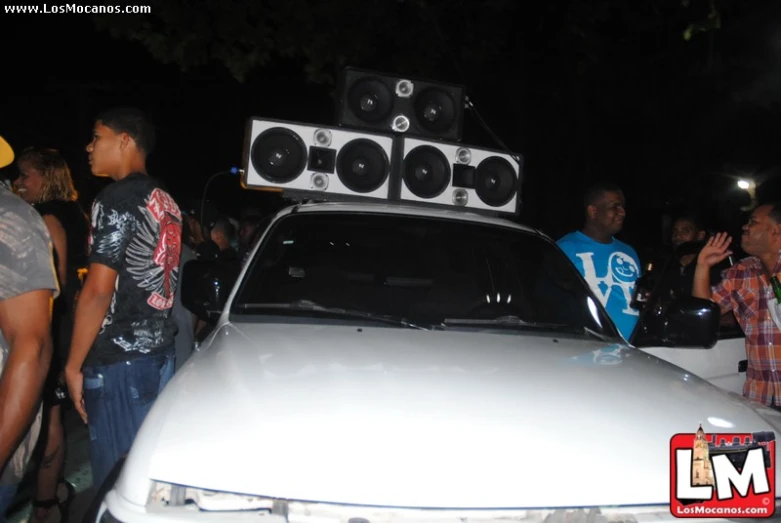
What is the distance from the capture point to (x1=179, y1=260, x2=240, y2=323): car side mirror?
3338 mm

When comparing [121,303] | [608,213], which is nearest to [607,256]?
[608,213]

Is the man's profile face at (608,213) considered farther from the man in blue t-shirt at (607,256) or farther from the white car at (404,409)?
the white car at (404,409)

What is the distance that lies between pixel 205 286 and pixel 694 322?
2.03m

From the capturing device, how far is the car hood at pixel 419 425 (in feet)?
6.16

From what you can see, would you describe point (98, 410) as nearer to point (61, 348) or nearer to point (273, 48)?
point (61, 348)

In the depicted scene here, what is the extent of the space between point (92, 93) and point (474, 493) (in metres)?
20.1

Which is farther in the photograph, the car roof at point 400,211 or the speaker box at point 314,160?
the speaker box at point 314,160

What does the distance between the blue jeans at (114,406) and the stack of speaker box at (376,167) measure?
178 cm

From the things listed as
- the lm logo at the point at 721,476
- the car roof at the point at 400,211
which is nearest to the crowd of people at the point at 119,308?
the car roof at the point at 400,211

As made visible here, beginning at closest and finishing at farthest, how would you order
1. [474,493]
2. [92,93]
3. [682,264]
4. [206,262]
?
[474,493]
[206,262]
[682,264]
[92,93]

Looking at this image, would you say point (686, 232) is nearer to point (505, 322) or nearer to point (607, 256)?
point (607, 256)

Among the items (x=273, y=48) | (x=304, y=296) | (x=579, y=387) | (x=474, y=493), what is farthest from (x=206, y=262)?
(x=273, y=48)

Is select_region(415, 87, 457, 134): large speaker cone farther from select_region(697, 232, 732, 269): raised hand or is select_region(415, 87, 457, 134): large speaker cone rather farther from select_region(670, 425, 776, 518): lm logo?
select_region(670, 425, 776, 518): lm logo

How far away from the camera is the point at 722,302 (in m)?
4.11
